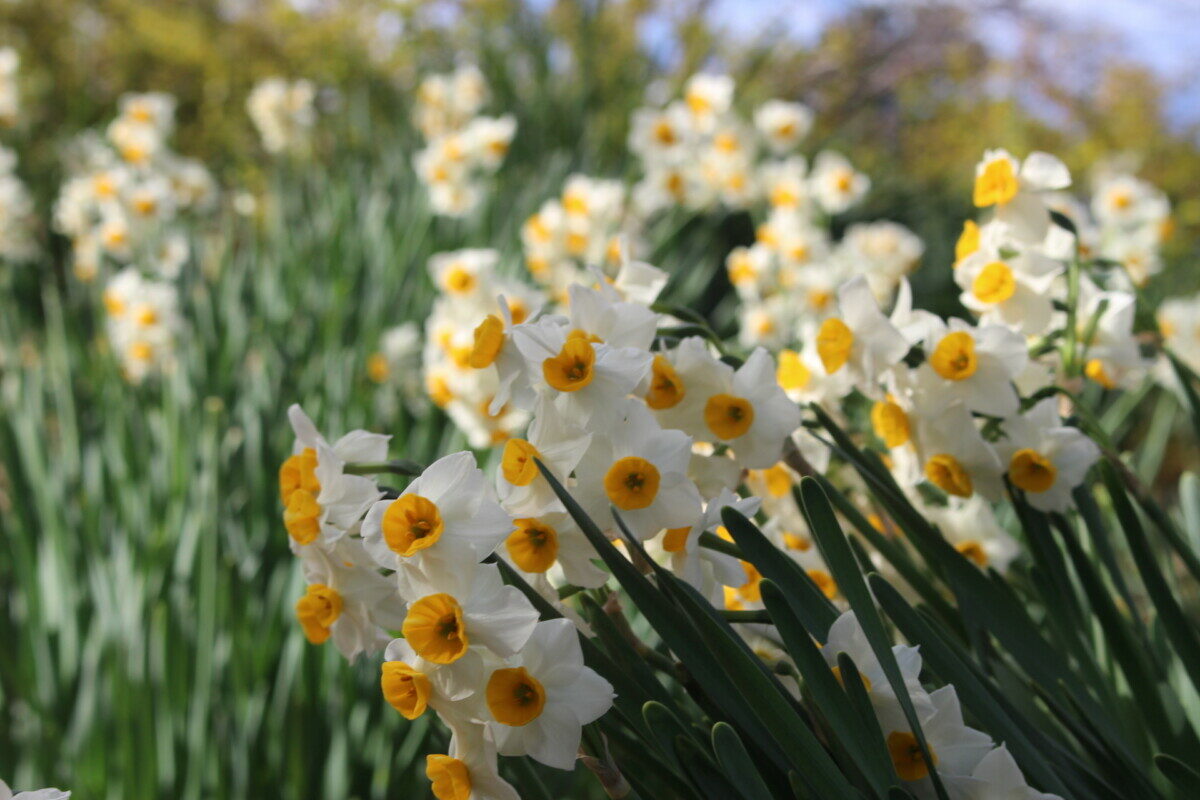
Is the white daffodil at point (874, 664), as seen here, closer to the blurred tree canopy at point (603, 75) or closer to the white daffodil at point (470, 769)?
the white daffodil at point (470, 769)

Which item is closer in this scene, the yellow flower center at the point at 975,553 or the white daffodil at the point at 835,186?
the yellow flower center at the point at 975,553

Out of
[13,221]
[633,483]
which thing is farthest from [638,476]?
[13,221]

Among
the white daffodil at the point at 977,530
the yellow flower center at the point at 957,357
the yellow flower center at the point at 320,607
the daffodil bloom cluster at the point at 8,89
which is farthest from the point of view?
the daffodil bloom cluster at the point at 8,89

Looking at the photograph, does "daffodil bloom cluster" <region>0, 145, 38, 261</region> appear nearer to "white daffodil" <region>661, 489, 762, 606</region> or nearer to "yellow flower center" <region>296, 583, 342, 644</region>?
"yellow flower center" <region>296, 583, 342, 644</region>

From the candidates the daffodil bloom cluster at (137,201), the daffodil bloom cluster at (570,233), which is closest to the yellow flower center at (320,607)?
the daffodil bloom cluster at (570,233)

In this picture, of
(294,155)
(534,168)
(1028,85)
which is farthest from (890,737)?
(1028,85)

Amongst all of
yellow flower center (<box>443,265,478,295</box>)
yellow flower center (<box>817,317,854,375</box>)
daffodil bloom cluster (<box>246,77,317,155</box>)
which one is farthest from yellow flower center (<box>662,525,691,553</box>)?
daffodil bloom cluster (<box>246,77,317,155</box>)

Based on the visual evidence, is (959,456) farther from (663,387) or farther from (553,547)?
(553,547)
